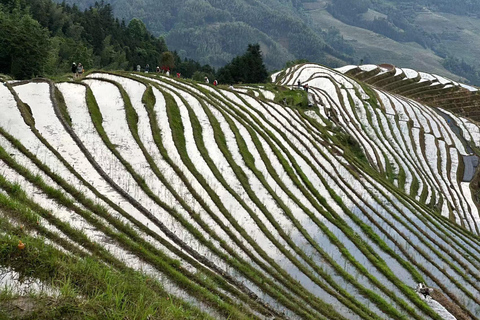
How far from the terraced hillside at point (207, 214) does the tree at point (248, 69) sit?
39614 mm

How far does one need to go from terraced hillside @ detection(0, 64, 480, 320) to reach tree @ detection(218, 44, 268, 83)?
130ft

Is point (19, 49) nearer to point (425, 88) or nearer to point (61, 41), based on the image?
point (61, 41)

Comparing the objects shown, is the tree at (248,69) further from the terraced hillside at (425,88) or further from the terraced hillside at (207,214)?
the terraced hillside at (207,214)

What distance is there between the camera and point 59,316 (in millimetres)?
8070

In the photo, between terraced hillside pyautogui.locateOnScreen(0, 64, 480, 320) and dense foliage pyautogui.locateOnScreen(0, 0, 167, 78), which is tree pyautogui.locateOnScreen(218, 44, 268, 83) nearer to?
dense foliage pyautogui.locateOnScreen(0, 0, 167, 78)

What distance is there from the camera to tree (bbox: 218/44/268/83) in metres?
77.5

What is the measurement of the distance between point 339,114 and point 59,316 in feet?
167

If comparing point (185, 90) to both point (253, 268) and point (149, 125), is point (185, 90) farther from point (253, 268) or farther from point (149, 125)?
point (253, 268)

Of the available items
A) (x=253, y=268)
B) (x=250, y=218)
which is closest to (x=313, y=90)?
(x=250, y=218)

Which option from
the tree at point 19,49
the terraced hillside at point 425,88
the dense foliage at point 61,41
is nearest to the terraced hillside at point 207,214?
the tree at point 19,49

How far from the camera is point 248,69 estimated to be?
7750 centimetres

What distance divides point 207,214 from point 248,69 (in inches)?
2390

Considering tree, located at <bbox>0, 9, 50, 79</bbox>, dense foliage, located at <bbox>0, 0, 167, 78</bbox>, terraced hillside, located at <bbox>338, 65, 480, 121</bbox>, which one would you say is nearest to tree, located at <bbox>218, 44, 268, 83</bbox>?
dense foliage, located at <bbox>0, 0, 167, 78</bbox>

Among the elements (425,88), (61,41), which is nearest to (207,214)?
(61,41)
